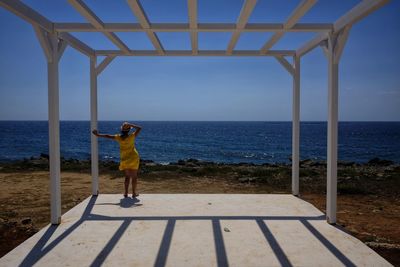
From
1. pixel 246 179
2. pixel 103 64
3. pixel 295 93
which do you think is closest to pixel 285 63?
pixel 295 93

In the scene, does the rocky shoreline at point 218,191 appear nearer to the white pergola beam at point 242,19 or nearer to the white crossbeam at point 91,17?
the white crossbeam at point 91,17

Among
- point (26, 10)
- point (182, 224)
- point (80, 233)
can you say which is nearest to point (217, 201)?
point (182, 224)

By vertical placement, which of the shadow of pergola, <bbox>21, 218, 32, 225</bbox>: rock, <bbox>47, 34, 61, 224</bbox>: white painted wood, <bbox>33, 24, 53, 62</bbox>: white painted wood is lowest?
<bbox>21, 218, 32, 225</bbox>: rock

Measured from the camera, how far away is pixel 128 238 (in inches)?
175

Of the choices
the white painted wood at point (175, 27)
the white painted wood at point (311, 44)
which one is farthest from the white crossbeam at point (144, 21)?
the white painted wood at point (311, 44)

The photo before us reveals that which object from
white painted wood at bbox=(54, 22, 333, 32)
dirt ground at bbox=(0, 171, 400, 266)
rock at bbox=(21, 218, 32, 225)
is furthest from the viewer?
rock at bbox=(21, 218, 32, 225)

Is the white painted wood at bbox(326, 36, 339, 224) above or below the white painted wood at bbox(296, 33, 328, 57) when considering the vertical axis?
below

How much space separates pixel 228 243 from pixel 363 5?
11.0ft

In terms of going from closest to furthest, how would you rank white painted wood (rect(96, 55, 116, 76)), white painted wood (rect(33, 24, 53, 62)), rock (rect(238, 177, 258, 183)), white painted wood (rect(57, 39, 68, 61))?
white painted wood (rect(33, 24, 53, 62)), white painted wood (rect(57, 39, 68, 61)), white painted wood (rect(96, 55, 116, 76)), rock (rect(238, 177, 258, 183))

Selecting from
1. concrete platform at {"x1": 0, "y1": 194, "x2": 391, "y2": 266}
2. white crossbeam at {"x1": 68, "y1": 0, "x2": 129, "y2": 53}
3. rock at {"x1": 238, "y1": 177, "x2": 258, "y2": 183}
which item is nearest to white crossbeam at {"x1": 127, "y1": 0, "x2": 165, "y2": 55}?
white crossbeam at {"x1": 68, "y1": 0, "x2": 129, "y2": 53}

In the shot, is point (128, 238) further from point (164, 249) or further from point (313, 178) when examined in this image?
point (313, 178)

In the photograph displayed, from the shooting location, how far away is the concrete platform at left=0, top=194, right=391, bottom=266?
148 inches

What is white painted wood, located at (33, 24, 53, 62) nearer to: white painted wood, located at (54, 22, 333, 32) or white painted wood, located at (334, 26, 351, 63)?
white painted wood, located at (54, 22, 333, 32)

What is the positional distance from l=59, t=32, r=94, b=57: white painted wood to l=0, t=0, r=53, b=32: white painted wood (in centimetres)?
43
